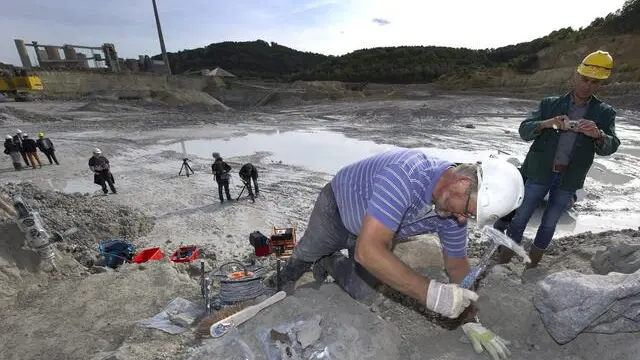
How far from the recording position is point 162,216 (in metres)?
7.45

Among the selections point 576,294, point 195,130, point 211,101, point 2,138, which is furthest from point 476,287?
point 211,101

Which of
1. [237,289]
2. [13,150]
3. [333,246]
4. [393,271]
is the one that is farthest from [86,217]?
[393,271]

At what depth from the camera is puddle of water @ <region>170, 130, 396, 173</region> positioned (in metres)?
11.3

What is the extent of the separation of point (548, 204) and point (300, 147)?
10274 millimetres

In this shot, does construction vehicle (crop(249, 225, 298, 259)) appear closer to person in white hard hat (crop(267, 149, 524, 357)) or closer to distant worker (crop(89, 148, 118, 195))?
person in white hard hat (crop(267, 149, 524, 357))

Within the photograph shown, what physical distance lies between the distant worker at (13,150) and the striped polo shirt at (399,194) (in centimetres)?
1179

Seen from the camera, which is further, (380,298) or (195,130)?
(195,130)

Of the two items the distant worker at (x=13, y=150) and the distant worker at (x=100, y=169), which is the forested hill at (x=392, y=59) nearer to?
the distant worker at (x=100, y=169)

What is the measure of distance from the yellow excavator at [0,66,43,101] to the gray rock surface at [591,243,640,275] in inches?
1183

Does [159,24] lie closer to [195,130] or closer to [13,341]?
[195,130]

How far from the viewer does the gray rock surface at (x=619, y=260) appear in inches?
115

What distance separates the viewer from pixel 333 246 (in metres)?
2.99

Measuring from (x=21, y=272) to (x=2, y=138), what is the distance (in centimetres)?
1471

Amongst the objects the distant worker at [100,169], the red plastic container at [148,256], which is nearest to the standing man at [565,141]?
the red plastic container at [148,256]
